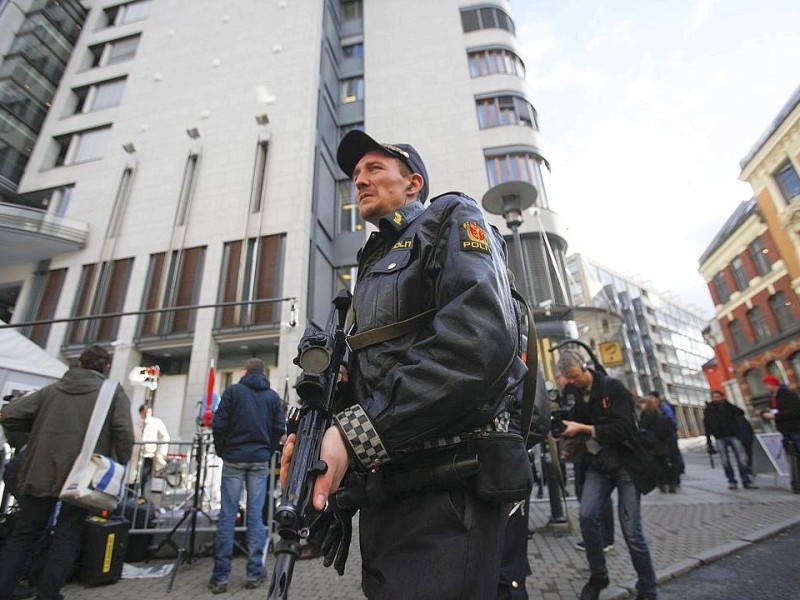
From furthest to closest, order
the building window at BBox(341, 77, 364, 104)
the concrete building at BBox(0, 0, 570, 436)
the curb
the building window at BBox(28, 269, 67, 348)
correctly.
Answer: the building window at BBox(341, 77, 364, 104), the building window at BBox(28, 269, 67, 348), the concrete building at BBox(0, 0, 570, 436), the curb

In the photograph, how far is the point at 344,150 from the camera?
201cm

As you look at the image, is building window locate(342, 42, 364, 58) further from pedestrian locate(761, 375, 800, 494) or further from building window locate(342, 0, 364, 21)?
pedestrian locate(761, 375, 800, 494)

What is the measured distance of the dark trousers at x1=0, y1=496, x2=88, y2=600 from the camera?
349 cm

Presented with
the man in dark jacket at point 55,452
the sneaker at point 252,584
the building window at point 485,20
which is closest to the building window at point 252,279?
the man in dark jacket at point 55,452

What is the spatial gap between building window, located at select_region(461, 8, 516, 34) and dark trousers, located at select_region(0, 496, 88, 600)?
25.7m

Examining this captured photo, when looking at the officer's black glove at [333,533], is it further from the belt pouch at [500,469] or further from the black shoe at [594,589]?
the black shoe at [594,589]

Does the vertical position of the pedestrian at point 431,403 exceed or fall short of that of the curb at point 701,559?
it exceeds it

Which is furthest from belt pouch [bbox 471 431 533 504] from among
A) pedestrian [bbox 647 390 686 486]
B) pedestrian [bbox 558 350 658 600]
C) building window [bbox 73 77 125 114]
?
building window [bbox 73 77 125 114]

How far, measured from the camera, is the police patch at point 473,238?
52.0 inches

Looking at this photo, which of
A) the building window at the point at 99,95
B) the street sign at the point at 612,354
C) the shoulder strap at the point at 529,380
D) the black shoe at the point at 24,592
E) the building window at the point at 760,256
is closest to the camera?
the shoulder strap at the point at 529,380

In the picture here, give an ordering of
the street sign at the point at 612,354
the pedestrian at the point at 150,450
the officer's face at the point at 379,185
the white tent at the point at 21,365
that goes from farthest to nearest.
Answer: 1. the street sign at the point at 612,354
2. the white tent at the point at 21,365
3. the pedestrian at the point at 150,450
4. the officer's face at the point at 379,185

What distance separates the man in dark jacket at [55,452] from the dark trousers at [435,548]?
3.92 meters

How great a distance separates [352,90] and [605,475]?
24.5 m

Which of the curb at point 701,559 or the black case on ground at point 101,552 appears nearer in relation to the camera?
the curb at point 701,559
